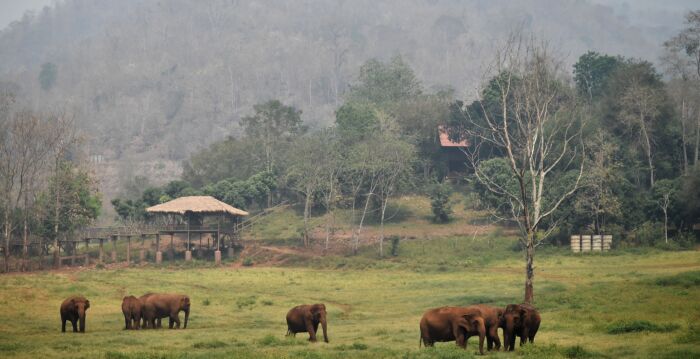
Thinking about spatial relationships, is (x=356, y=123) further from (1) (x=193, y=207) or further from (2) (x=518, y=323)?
(2) (x=518, y=323)

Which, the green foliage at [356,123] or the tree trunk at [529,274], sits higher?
the green foliage at [356,123]

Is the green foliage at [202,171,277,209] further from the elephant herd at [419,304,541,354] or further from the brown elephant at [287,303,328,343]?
the elephant herd at [419,304,541,354]

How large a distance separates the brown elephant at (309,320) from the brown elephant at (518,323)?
23.7 feet

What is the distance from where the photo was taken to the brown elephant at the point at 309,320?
3344cm

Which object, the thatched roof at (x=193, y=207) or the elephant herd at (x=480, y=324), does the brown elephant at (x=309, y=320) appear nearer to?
the elephant herd at (x=480, y=324)

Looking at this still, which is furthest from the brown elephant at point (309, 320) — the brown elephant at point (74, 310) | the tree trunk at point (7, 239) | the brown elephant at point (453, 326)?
the tree trunk at point (7, 239)

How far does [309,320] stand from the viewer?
33.6 meters

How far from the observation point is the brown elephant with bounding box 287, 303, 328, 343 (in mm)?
33438

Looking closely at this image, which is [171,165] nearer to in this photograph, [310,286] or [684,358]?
[310,286]

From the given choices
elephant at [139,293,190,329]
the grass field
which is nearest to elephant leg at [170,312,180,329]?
elephant at [139,293,190,329]

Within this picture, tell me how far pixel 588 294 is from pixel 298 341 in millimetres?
18270

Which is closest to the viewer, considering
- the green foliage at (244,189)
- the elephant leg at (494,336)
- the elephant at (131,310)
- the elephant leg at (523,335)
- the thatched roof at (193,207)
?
the elephant leg at (494,336)

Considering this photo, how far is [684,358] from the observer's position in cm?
2653

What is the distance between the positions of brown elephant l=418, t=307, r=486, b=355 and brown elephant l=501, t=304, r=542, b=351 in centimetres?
99
